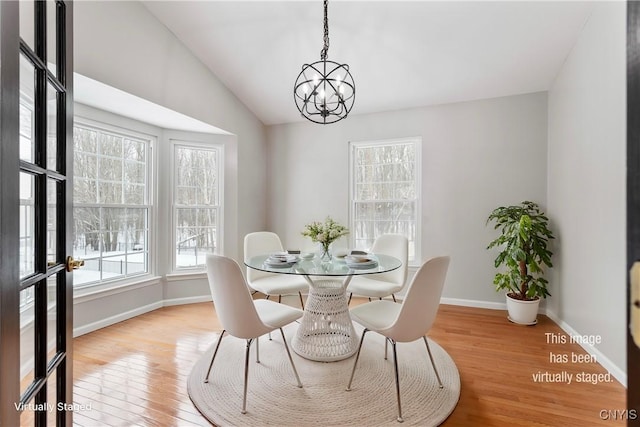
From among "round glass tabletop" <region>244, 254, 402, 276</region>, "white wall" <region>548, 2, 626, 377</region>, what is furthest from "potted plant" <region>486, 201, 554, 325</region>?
"round glass tabletop" <region>244, 254, 402, 276</region>

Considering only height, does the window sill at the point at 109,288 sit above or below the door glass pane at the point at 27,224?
below

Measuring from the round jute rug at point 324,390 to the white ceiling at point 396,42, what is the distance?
2.87m

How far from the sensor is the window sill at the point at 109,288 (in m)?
2.93

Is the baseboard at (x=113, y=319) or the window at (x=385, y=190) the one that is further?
the window at (x=385, y=190)

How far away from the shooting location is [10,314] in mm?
755

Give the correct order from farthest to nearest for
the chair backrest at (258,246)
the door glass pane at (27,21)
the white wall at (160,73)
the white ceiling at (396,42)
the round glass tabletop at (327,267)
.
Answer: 1. the chair backrest at (258,246)
2. the white ceiling at (396,42)
3. the white wall at (160,73)
4. the round glass tabletop at (327,267)
5. the door glass pane at (27,21)

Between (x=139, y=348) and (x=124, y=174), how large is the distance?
1946 millimetres

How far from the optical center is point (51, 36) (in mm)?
1064

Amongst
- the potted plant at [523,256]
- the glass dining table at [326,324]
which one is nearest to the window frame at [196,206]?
the glass dining table at [326,324]

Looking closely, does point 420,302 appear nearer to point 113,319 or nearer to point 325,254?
point 325,254

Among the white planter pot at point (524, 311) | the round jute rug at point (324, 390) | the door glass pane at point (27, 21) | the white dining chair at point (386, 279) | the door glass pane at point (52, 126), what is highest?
the door glass pane at point (27, 21)

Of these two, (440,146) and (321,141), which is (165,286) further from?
(440,146)

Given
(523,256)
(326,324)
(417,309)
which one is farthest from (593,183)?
(326,324)

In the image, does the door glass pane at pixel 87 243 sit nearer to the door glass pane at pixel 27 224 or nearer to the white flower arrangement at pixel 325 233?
the white flower arrangement at pixel 325 233
